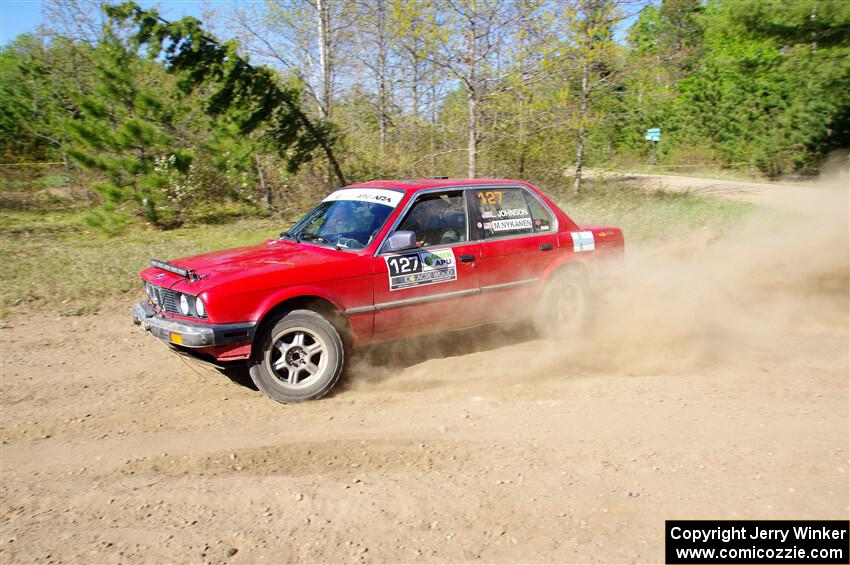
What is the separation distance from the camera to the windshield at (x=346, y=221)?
598 cm

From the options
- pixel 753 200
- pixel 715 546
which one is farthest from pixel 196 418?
pixel 753 200

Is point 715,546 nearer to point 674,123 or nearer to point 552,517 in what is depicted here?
point 552,517

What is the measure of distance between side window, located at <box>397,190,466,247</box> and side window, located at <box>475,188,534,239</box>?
25 centimetres

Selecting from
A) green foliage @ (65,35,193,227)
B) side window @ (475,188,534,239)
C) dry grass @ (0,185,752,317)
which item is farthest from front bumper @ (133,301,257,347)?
green foliage @ (65,35,193,227)

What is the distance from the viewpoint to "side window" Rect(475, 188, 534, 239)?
258 inches

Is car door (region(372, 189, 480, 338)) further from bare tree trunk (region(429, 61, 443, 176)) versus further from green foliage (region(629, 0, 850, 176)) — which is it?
green foliage (region(629, 0, 850, 176))

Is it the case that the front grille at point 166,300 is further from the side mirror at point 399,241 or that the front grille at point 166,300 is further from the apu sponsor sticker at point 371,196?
the apu sponsor sticker at point 371,196

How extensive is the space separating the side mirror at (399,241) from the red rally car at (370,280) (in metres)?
0.01

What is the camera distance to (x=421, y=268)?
19.7ft

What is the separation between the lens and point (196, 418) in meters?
5.17

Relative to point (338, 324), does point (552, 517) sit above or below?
below

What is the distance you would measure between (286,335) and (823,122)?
28602 millimetres

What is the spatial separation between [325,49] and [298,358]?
1573 centimetres

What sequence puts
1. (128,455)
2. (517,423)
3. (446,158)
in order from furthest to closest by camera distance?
(446,158)
(517,423)
(128,455)
